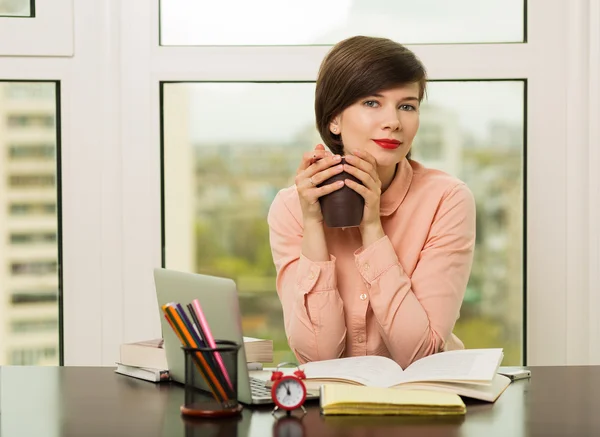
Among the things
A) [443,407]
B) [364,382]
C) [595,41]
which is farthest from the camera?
[595,41]

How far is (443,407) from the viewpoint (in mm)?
1184

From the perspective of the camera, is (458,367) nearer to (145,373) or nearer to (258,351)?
(258,351)

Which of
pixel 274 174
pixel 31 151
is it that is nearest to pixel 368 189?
pixel 274 174

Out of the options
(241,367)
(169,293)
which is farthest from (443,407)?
(169,293)

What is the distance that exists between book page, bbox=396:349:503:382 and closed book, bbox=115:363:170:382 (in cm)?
42

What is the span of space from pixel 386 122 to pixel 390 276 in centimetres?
33

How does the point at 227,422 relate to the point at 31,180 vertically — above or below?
below

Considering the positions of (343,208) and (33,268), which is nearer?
(343,208)

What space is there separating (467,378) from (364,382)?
0.16 m

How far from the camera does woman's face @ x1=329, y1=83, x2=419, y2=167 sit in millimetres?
1769

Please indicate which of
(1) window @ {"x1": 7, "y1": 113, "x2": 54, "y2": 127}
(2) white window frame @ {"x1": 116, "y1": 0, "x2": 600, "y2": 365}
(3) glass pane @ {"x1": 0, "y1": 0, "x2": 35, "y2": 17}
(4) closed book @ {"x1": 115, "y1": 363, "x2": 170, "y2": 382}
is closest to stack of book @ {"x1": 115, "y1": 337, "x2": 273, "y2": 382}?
(4) closed book @ {"x1": 115, "y1": 363, "x2": 170, "y2": 382}

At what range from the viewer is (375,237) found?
1734 mm

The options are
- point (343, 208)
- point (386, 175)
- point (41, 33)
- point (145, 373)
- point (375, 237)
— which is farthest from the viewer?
point (41, 33)

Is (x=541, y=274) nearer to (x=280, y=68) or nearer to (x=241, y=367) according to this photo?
(x=280, y=68)
